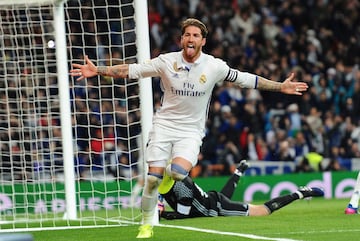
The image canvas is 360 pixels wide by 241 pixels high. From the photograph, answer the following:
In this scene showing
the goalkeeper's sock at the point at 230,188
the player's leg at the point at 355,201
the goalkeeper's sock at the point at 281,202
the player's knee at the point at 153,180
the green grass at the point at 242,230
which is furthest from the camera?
the goalkeeper's sock at the point at 230,188

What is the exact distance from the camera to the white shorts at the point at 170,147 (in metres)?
10.2

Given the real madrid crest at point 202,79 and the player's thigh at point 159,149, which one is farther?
the real madrid crest at point 202,79

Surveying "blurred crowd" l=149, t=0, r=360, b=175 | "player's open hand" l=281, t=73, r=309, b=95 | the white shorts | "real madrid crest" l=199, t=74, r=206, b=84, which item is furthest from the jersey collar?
"blurred crowd" l=149, t=0, r=360, b=175

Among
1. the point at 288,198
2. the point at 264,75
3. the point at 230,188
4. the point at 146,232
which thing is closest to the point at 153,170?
the point at 146,232

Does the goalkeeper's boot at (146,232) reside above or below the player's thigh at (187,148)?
below

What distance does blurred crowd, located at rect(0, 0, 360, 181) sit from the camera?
2079cm

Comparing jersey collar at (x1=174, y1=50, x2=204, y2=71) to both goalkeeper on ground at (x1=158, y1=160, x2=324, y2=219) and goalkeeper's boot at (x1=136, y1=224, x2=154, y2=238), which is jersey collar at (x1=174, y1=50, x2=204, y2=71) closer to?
goalkeeper's boot at (x1=136, y1=224, x2=154, y2=238)

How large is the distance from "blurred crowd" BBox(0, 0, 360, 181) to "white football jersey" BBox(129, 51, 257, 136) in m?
7.09

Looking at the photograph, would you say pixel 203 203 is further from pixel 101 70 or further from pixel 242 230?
pixel 101 70

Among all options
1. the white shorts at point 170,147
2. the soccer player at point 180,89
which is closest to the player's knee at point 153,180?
the soccer player at point 180,89

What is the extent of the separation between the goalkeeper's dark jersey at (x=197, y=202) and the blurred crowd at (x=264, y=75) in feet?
14.7

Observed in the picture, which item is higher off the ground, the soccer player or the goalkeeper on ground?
the soccer player

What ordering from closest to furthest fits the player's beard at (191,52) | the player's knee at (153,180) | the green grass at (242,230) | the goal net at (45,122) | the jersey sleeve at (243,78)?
the green grass at (242,230) < the player's knee at (153,180) < the player's beard at (191,52) < the jersey sleeve at (243,78) < the goal net at (45,122)

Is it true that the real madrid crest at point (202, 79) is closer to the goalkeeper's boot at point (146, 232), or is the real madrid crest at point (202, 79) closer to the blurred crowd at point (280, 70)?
the goalkeeper's boot at point (146, 232)
